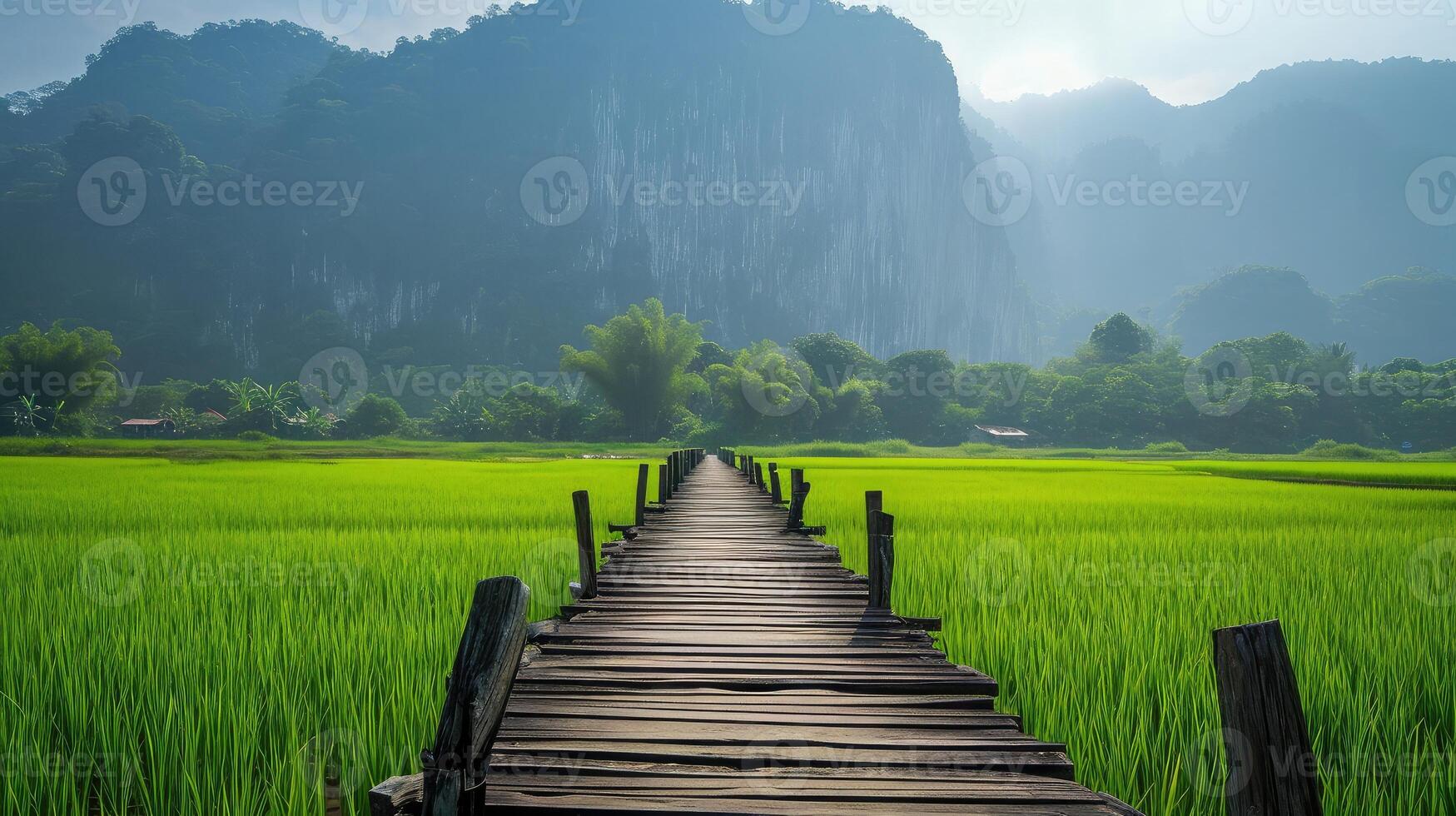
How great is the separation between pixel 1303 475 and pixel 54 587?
26943mm

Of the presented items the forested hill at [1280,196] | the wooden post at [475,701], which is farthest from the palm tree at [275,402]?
the forested hill at [1280,196]

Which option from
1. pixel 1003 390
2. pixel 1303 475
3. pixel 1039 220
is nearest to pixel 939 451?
pixel 1003 390

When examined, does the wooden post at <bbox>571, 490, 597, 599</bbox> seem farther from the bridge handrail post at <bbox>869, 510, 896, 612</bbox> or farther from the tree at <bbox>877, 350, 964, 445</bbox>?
the tree at <bbox>877, 350, 964, 445</bbox>

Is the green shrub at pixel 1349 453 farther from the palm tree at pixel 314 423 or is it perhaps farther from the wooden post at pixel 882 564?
the palm tree at pixel 314 423

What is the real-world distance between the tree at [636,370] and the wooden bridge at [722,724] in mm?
44977

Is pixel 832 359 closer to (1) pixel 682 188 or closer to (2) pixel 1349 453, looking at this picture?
(2) pixel 1349 453

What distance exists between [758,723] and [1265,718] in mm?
1615

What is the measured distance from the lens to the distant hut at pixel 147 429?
53609 millimetres

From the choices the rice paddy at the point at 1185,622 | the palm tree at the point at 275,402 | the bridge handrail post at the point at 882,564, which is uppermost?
the palm tree at the point at 275,402

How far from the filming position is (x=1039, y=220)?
624 ft

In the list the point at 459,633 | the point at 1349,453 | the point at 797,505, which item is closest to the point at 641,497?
the point at 797,505

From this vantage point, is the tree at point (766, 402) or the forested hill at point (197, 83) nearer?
the tree at point (766, 402)

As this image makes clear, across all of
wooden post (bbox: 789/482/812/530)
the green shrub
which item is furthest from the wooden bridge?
the green shrub

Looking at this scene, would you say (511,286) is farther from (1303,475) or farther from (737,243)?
(1303,475)
